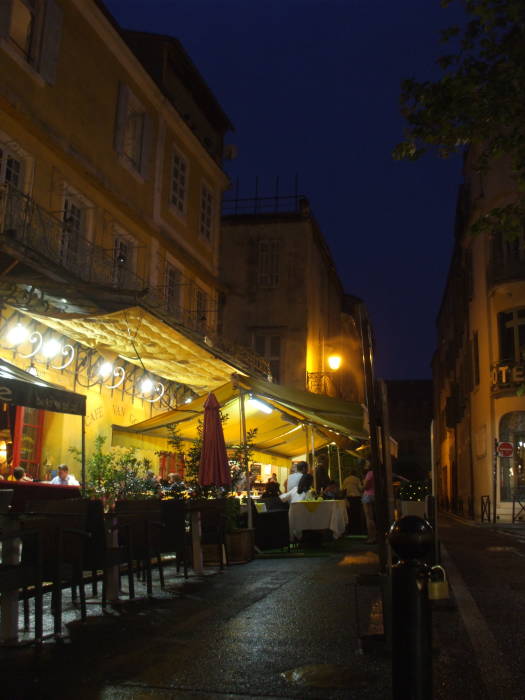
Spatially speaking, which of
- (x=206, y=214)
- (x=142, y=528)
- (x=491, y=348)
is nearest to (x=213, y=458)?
(x=142, y=528)

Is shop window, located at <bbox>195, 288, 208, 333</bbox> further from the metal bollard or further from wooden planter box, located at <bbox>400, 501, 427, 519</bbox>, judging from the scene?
the metal bollard

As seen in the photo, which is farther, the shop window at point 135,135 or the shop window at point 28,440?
the shop window at point 135,135

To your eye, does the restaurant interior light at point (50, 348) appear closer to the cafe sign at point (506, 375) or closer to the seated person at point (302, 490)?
the seated person at point (302, 490)

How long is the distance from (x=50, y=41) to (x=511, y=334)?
21.7m

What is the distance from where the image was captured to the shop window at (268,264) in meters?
31.3

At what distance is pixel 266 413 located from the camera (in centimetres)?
1530

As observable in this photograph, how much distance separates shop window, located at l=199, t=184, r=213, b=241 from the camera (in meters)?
22.8

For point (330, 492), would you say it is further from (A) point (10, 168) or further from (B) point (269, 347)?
(B) point (269, 347)

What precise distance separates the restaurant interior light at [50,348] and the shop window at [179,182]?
7.30m

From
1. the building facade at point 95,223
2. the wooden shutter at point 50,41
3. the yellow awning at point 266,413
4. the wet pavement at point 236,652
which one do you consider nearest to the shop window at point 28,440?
the building facade at point 95,223

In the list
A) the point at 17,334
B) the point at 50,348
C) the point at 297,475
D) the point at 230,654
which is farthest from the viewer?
the point at 297,475

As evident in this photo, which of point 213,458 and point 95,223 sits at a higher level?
point 95,223

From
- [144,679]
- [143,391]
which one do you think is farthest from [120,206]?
[144,679]

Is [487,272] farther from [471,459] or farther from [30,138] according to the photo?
[30,138]
